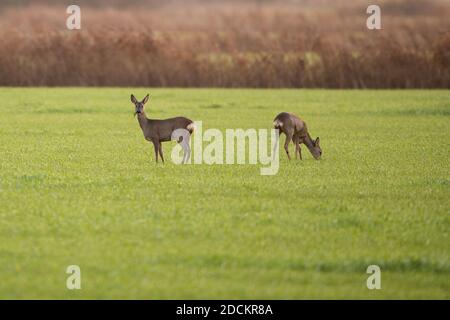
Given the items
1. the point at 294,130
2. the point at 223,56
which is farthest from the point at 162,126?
the point at 223,56

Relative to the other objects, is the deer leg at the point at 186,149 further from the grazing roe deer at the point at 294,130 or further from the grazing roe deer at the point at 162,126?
the grazing roe deer at the point at 294,130

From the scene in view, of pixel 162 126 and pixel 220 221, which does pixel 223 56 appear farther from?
pixel 220 221

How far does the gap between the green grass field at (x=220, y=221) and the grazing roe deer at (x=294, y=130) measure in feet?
1.28

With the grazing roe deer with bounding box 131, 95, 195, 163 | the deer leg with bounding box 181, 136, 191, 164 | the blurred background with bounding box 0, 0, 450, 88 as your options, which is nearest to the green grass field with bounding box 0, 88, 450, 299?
the deer leg with bounding box 181, 136, 191, 164

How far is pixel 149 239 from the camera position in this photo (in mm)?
10789

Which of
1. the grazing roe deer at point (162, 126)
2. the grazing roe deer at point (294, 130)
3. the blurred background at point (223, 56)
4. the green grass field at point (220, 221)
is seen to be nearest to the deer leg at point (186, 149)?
the grazing roe deer at point (162, 126)

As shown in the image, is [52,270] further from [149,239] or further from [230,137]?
[230,137]

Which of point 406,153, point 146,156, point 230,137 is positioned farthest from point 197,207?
point 230,137

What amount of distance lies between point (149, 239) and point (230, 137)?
37.4 ft

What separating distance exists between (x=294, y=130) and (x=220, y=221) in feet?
20.9

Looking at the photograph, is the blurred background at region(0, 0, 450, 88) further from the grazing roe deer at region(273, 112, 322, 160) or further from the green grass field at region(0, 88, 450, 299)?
the grazing roe deer at region(273, 112, 322, 160)

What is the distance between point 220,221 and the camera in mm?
11680

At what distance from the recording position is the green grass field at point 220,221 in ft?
30.2

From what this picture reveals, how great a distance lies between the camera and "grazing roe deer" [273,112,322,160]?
57.6 feet
